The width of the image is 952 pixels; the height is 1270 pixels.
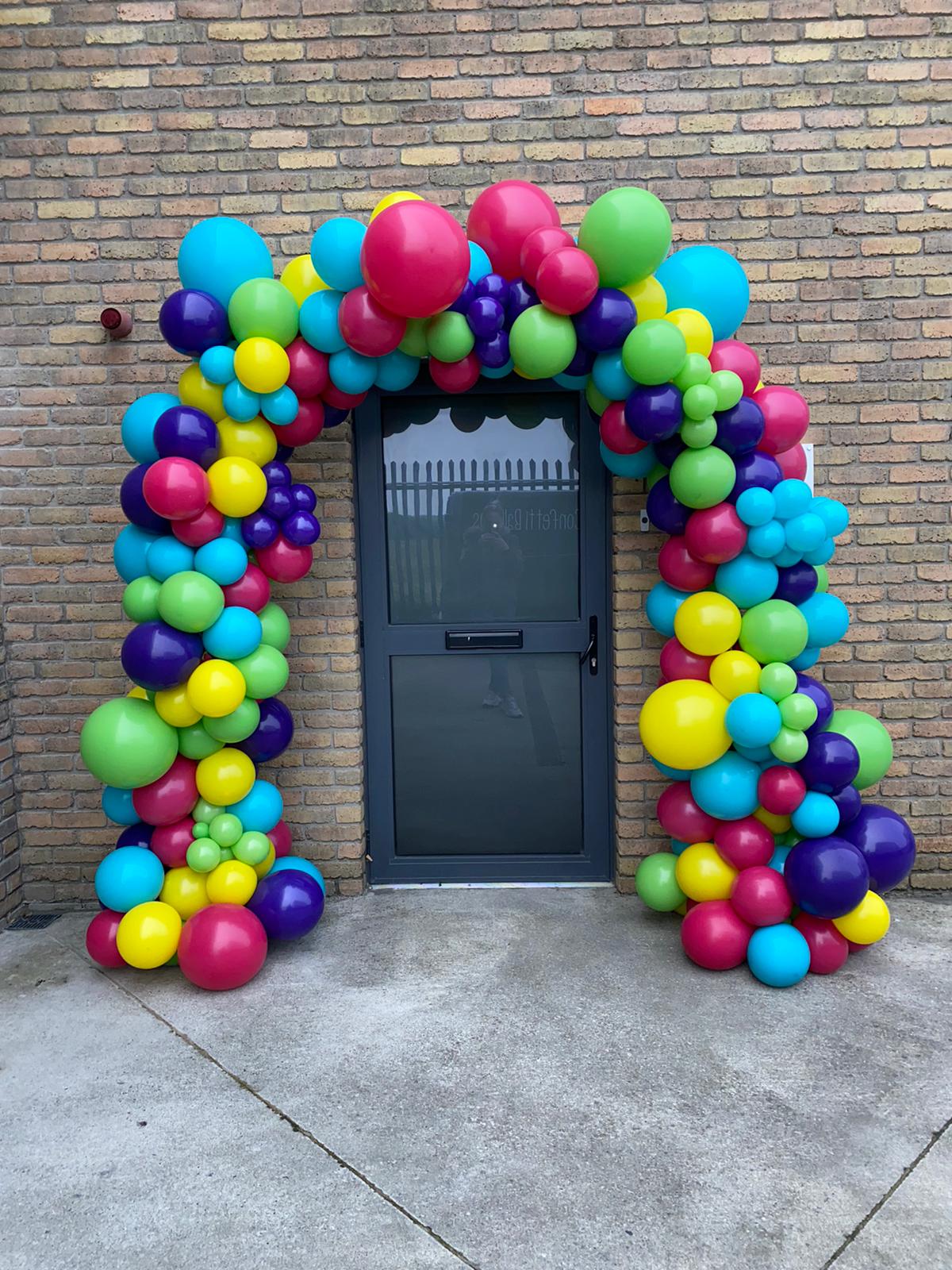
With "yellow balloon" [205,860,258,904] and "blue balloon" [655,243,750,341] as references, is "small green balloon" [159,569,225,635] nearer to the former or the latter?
"yellow balloon" [205,860,258,904]

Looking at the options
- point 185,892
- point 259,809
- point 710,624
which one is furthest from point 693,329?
point 185,892

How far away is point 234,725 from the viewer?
3262 millimetres

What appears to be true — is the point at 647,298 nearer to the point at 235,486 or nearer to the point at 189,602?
the point at 235,486

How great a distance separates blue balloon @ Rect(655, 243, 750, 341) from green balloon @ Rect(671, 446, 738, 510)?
0.52 m

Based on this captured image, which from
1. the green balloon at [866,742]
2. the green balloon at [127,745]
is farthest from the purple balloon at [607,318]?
the green balloon at [127,745]

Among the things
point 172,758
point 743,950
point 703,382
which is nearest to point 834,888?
point 743,950

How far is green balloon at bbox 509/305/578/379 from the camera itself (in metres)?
3.01

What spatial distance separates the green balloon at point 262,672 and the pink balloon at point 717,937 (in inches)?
70.9

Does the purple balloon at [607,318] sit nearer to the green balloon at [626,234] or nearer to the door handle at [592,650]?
the green balloon at [626,234]

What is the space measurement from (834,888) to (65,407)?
3.66 m

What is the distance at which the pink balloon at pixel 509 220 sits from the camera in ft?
9.98

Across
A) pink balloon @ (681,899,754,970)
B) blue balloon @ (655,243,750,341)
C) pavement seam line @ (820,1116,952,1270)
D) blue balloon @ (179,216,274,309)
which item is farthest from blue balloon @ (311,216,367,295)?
pavement seam line @ (820,1116,952,1270)

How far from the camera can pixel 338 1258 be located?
6.90 ft

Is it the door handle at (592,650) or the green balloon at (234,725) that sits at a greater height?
the door handle at (592,650)
